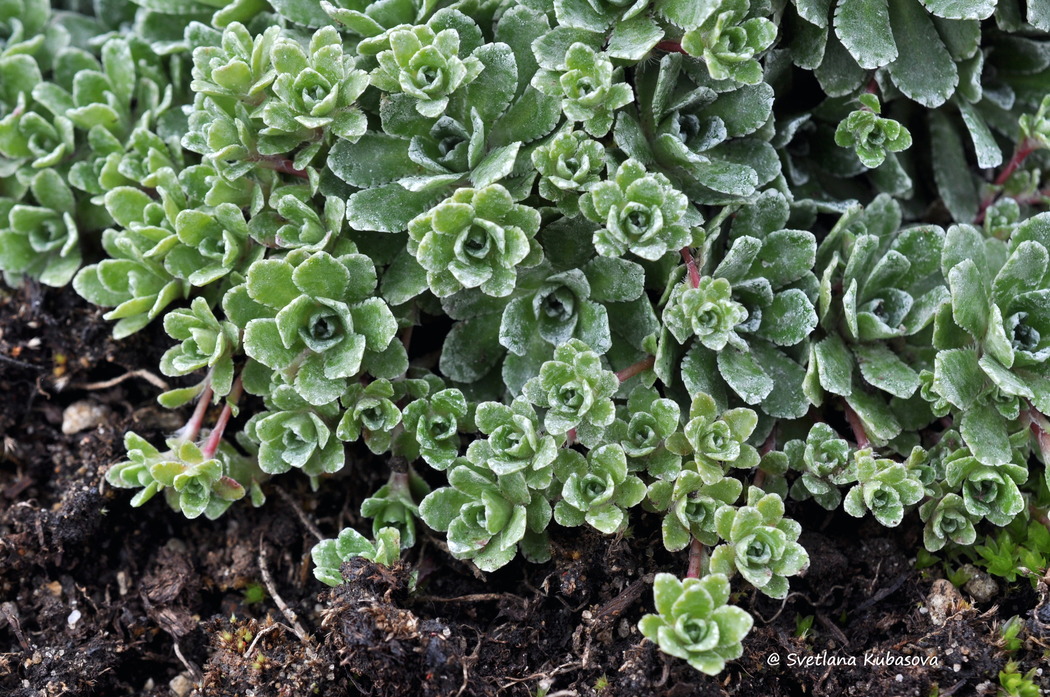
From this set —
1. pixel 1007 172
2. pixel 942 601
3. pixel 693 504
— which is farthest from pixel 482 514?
pixel 1007 172

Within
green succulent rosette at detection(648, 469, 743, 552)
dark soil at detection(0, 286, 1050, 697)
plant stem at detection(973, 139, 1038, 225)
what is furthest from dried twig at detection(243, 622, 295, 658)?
plant stem at detection(973, 139, 1038, 225)

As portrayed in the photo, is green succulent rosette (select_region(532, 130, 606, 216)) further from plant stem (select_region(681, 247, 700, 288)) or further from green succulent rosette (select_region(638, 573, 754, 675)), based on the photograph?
green succulent rosette (select_region(638, 573, 754, 675))

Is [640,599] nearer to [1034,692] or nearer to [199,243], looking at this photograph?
[1034,692]

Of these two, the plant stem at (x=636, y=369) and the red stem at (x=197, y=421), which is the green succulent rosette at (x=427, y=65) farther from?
the red stem at (x=197, y=421)

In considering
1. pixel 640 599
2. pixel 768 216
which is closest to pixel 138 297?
pixel 640 599

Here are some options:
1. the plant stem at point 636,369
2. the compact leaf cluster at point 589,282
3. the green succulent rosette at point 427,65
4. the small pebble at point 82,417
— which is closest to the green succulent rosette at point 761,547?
the compact leaf cluster at point 589,282
